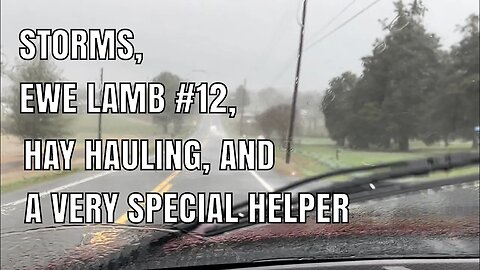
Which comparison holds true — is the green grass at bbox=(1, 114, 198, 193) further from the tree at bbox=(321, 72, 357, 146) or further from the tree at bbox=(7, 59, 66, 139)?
the tree at bbox=(321, 72, 357, 146)

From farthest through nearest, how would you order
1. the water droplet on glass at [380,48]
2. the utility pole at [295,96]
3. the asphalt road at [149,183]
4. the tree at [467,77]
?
1. the tree at [467,77]
2. the water droplet on glass at [380,48]
3. the utility pole at [295,96]
4. the asphalt road at [149,183]

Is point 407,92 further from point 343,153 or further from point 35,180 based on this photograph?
point 35,180

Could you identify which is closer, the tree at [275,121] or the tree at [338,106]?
the tree at [338,106]

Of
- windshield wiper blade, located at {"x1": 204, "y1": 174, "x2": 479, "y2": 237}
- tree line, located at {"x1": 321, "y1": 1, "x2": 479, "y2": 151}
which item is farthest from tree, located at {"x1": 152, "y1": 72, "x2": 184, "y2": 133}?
tree line, located at {"x1": 321, "y1": 1, "x2": 479, "y2": 151}

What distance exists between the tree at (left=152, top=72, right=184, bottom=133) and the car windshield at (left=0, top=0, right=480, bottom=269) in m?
0.02

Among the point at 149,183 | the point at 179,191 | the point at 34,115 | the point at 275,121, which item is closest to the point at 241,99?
the point at 275,121

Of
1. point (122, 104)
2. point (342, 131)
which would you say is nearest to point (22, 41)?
point (122, 104)

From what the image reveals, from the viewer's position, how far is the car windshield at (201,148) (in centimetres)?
365

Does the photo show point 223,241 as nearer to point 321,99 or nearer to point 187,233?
point 187,233

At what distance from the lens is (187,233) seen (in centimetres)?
364

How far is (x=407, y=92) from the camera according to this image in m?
5.66

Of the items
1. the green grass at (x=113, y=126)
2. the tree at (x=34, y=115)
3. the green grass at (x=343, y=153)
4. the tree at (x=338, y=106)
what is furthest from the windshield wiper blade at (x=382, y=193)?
the tree at (x=34, y=115)

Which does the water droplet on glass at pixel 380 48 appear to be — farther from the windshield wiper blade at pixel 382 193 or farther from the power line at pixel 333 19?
the windshield wiper blade at pixel 382 193

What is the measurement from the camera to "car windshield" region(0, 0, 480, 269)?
365 cm
